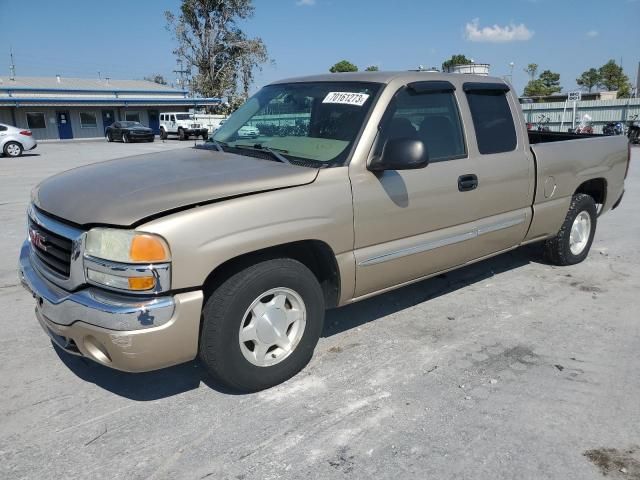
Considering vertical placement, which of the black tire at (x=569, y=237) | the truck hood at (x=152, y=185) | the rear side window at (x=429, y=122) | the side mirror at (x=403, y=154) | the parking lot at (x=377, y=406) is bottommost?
the parking lot at (x=377, y=406)

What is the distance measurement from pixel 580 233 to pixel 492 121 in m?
2.12

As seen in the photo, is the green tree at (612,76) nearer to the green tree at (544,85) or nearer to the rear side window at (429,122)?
the green tree at (544,85)

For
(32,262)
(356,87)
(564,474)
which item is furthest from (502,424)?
(32,262)

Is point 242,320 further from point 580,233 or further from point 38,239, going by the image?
point 580,233

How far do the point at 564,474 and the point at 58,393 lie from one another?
2.80 metres

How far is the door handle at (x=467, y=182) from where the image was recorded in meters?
3.93

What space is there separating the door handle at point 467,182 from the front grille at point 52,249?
2.63 meters

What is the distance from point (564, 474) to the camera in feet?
8.19

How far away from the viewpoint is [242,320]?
294 cm

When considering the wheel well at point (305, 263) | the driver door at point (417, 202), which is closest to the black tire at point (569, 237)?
the driver door at point (417, 202)

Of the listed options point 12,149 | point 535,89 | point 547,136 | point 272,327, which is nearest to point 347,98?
point 272,327

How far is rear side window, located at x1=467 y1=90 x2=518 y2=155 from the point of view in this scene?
4180mm

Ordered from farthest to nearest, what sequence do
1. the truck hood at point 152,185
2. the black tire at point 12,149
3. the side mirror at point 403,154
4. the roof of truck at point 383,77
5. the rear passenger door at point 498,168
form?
the black tire at point 12,149 → the rear passenger door at point 498,168 → the roof of truck at point 383,77 → the side mirror at point 403,154 → the truck hood at point 152,185

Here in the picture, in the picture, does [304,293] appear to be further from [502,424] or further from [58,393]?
[58,393]
